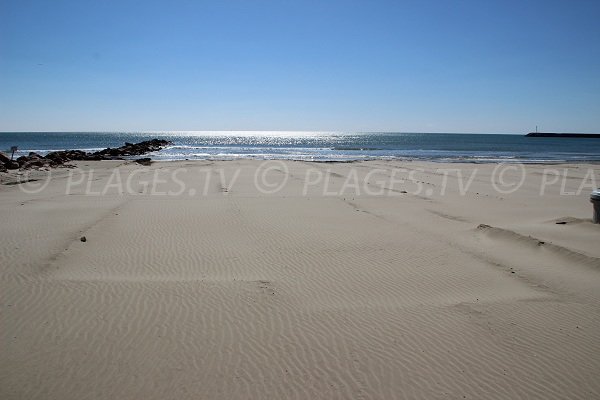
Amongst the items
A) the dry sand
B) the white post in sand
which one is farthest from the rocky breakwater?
the white post in sand

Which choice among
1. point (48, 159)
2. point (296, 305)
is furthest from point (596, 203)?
point (48, 159)

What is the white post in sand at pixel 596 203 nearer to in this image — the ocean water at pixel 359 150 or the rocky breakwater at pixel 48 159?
the rocky breakwater at pixel 48 159

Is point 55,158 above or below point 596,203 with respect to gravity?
above

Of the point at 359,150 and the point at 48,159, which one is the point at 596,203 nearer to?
the point at 48,159

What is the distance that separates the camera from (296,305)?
555 centimetres

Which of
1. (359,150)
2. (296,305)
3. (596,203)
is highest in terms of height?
(359,150)

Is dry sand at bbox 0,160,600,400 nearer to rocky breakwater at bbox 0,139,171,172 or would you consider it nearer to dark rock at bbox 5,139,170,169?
rocky breakwater at bbox 0,139,171,172

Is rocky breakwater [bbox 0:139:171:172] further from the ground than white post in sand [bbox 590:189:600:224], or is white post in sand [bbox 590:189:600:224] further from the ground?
rocky breakwater [bbox 0:139:171:172]

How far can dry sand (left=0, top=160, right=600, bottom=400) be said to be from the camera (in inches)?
152

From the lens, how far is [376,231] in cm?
975

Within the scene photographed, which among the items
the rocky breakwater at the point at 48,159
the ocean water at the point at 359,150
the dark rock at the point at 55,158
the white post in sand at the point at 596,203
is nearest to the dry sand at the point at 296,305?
the white post in sand at the point at 596,203

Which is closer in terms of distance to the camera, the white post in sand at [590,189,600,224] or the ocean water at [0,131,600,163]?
the white post in sand at [590,189,600,224]

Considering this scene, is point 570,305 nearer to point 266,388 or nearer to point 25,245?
point 266,388

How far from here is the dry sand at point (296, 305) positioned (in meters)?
3.87
